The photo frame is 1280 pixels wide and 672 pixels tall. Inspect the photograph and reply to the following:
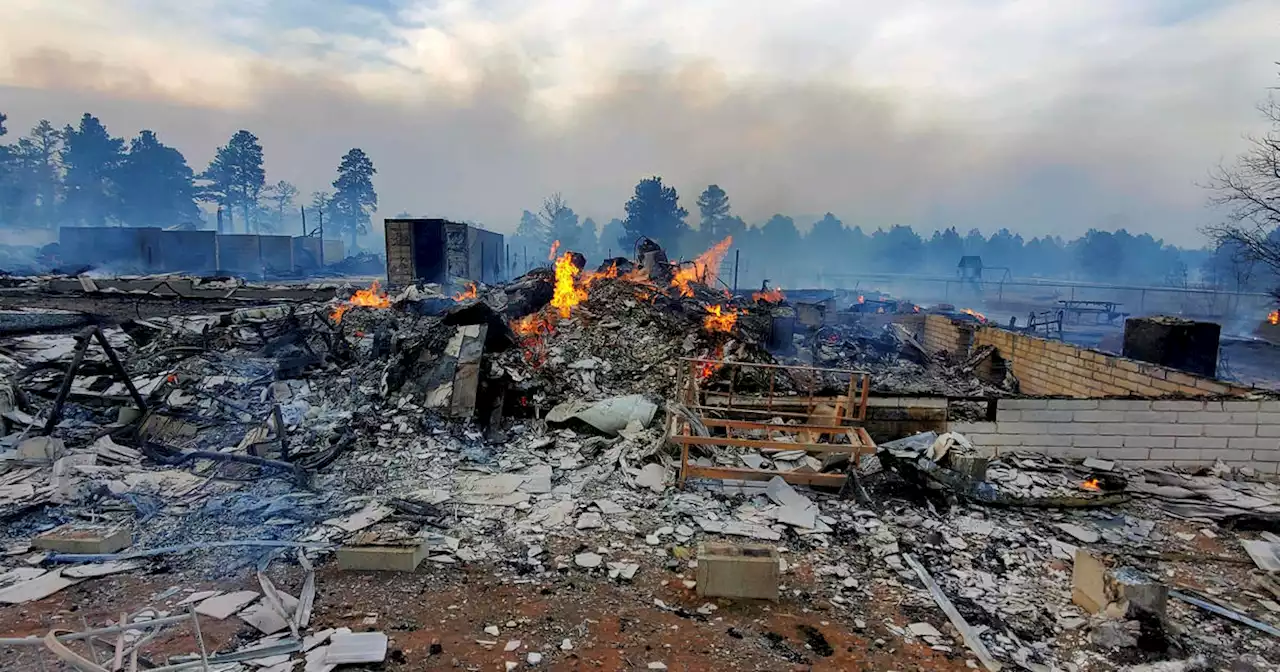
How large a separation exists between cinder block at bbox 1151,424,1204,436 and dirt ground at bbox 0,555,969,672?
198 inches

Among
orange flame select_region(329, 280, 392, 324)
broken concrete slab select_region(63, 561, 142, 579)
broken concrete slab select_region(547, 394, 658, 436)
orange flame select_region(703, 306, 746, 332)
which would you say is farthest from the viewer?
orange flame select_region(329, 280, 392, 324)

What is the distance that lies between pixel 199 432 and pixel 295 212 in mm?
117136

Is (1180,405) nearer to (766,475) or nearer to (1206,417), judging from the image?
(1206,417)

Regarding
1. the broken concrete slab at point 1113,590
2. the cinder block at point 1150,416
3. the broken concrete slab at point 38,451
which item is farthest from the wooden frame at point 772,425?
the broken concrete slab at point 38,451

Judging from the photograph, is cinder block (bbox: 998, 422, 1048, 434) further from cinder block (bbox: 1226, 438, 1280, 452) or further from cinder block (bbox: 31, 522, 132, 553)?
cinder block (bbox: 31, 522, 132, 553)

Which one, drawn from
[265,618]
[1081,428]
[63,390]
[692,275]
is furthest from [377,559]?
[692,275]

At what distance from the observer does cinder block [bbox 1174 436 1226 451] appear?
674 cm

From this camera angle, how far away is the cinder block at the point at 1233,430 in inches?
262

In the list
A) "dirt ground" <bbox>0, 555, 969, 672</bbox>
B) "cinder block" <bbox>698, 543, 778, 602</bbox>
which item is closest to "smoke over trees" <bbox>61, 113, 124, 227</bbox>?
"dirt ground" <bbox>0, 555, 969, 672</bbox>

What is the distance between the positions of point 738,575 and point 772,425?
2549 mm

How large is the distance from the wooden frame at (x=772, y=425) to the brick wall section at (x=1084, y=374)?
11.3 feet

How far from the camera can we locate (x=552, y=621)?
13.5 ft

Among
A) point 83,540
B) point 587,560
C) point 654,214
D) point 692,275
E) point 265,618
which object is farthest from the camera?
point 654,214

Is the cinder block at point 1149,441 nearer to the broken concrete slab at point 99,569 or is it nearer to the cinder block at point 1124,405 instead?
the cinder block at point 1124,405
